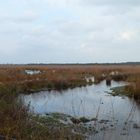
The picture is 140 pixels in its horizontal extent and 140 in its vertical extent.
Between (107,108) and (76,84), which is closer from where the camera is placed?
(107,108)

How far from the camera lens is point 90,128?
1639 centimetres

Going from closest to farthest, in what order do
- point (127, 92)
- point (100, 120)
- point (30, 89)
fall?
point (100, 120)
point (127, 92)
point (30, 89)

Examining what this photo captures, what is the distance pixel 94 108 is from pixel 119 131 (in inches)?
300

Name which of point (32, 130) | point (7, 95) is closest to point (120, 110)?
point (7, 95)

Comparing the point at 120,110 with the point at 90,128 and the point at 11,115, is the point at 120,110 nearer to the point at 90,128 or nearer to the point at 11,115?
the point at 90,128

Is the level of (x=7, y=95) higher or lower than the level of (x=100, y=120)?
higher

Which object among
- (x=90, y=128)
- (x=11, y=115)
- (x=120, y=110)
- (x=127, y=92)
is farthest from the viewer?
(x=127, y=92)

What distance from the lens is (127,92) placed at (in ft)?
104

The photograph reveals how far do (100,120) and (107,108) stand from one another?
4455mm

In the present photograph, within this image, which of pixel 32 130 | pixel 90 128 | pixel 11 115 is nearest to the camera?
pixel 32 130

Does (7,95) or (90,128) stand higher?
(7,95)

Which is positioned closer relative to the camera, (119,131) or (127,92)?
(119,131)

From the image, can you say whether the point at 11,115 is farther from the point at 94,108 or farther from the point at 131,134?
the point at 94,108

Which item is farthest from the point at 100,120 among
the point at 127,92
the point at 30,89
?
the point at 30,89
